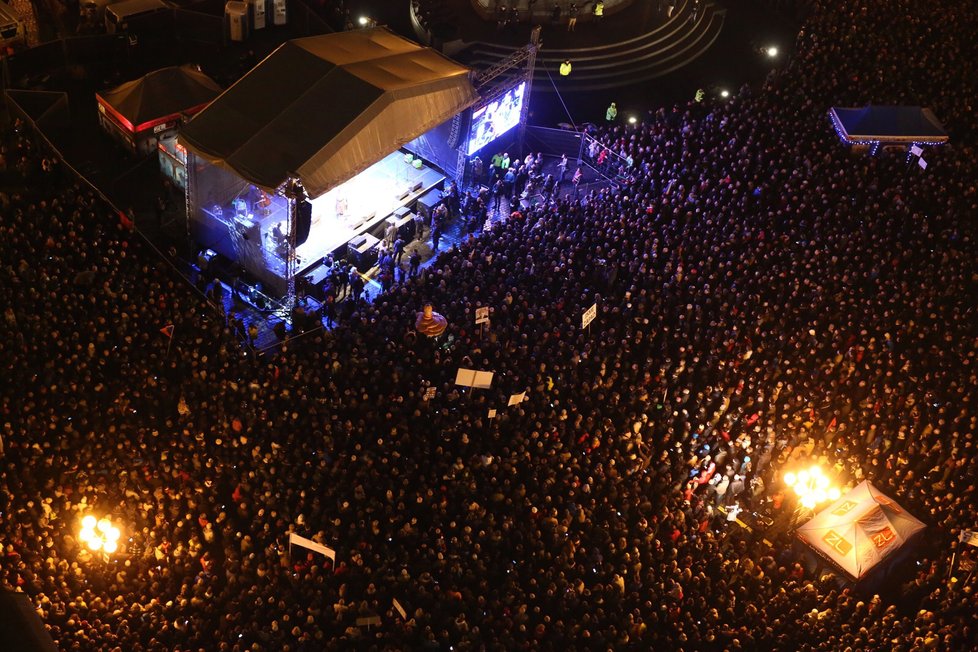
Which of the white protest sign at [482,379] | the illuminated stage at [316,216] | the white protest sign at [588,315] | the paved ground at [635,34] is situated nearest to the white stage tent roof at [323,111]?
the illuminated stage at [316,216]

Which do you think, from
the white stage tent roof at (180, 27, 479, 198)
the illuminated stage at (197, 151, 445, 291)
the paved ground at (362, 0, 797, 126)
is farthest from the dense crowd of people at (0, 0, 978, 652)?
the paved ground at (362, 0, 797, 126)

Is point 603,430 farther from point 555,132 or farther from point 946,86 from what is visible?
point 946,86

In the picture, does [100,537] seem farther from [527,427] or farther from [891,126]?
[891,126]

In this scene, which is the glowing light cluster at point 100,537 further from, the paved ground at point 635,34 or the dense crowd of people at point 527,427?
the paved ground at point 635,34

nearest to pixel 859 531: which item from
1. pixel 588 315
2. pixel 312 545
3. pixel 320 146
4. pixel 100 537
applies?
pixel 588 315

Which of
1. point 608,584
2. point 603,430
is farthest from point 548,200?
point 608,584

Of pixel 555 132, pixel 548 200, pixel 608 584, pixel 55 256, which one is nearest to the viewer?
pixel 608 584
